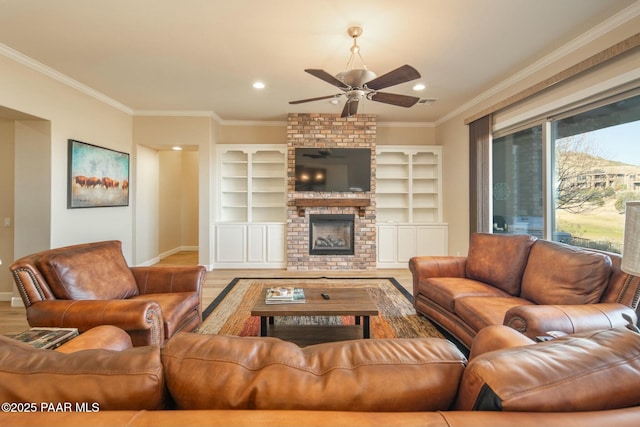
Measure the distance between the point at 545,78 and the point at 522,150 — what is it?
96cm

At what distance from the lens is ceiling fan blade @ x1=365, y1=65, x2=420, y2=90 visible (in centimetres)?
240

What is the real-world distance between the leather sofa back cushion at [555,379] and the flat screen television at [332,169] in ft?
15.5

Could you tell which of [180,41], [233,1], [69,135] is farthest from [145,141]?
[233,1]

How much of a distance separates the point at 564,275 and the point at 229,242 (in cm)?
488

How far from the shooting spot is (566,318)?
173cm

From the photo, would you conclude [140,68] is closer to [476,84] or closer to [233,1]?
[233,1]

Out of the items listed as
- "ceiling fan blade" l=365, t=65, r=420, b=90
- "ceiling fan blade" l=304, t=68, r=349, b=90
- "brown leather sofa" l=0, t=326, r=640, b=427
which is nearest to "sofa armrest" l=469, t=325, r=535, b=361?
"brown leather sofa" l=0, t=326, r=640, b=427

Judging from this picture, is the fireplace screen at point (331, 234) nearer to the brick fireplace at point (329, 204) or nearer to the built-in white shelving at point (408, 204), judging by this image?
the brick fireplace at point (329, 204)

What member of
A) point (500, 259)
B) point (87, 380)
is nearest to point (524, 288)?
point (500, 259)

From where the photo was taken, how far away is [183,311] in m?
2.44

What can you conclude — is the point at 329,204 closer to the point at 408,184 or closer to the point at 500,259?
the point at 408,184

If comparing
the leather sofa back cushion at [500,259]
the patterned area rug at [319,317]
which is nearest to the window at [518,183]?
the leather sofa back cushion at [500,259]

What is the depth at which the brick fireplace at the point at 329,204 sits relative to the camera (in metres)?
5.44

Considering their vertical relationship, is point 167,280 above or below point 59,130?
below
